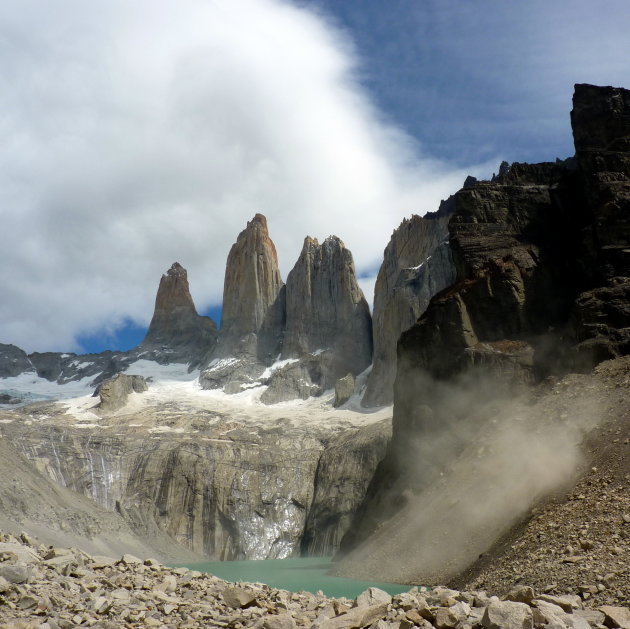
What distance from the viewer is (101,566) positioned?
688 inches

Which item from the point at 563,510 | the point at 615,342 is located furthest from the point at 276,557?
the point at 563,510

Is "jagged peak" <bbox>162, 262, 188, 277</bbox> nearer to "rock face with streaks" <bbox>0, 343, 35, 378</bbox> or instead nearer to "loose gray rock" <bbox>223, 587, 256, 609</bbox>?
"rock face with streaks" <bbox>0, 343, 35, 378</bbox>

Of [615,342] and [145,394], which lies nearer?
[615,342]

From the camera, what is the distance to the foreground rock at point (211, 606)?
12148mm

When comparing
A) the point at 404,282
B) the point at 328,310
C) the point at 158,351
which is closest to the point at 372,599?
the point at 404,282

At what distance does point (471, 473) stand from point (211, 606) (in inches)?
927

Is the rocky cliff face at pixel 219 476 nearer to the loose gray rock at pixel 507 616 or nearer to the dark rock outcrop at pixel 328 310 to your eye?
the dark rock outcrop at pixel 328 310

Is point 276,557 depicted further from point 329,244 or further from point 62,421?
point 329,244

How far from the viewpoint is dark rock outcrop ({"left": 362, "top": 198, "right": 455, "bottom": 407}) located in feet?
316

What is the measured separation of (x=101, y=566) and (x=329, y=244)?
110m

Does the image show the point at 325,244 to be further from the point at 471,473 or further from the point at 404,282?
the point at 471,473

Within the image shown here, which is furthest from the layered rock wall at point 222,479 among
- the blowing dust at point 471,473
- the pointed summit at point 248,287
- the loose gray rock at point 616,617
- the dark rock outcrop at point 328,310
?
the loose gray rock at point 616,617

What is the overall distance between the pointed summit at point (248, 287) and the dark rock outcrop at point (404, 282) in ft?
89.1

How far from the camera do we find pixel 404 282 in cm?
10044
